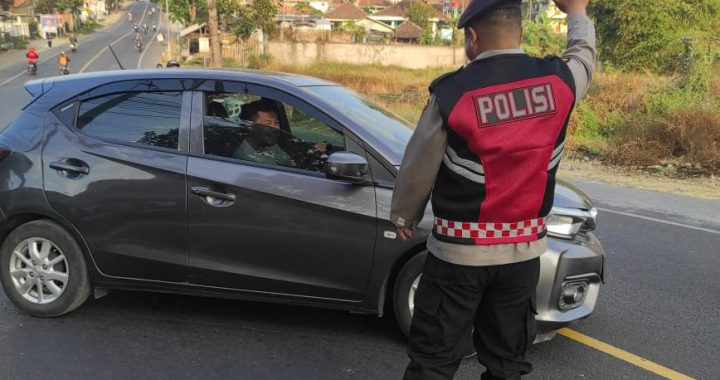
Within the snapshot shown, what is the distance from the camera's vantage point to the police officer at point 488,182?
209cm

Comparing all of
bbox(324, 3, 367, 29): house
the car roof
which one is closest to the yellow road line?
the car roof

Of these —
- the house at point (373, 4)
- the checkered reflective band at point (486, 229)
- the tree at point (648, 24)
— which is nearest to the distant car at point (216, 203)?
the checkered reflective band at point (486, 229)

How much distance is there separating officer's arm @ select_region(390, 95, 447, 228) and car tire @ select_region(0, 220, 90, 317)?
103 inches

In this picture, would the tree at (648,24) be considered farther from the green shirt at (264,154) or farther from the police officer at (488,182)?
the police officer at (488,182)

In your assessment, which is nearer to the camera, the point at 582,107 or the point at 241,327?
the point at 241,327

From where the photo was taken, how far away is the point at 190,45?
66.6m

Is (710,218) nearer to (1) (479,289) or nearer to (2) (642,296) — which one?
(2) (642,296)

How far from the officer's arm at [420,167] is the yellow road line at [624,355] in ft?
7.10

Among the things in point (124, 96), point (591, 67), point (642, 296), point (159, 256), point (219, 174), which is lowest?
point (642, 296)

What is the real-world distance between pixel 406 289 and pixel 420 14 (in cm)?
10356

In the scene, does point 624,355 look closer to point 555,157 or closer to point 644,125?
point 555,157

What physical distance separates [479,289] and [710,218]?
6984mm

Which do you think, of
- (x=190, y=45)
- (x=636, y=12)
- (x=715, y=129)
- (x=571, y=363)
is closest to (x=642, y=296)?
(x=571, y=363)

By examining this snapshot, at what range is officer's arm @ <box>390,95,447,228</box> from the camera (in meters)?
2.13
